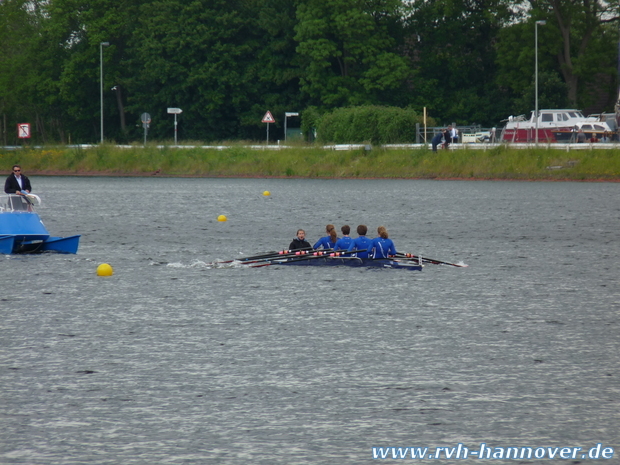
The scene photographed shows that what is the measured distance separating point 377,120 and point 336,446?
5376 cm

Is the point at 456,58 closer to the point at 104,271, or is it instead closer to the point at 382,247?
the point at 382,247

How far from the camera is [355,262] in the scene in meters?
22.9

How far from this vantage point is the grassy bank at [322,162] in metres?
53.2

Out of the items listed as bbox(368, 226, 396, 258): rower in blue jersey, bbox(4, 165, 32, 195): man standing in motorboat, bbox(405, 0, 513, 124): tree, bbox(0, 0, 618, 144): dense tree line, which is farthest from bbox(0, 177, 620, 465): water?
bbox(405, 0, 513, 124): tree

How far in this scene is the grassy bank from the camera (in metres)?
53.2

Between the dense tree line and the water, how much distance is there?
46.6 metres

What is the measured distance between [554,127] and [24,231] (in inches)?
1751

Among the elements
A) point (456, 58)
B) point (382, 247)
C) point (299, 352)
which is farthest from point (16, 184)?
point (456, 58)

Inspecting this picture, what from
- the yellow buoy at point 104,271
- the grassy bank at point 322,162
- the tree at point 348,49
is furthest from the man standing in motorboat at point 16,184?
the tree at point 348,49

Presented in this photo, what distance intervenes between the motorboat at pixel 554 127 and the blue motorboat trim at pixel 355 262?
126 ft

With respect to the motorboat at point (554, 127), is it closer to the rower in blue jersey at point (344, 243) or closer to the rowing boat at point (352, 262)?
the rowing boat at point (352, 262)

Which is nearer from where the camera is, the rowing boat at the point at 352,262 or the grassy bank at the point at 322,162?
the rowing boat at the point at 352,262

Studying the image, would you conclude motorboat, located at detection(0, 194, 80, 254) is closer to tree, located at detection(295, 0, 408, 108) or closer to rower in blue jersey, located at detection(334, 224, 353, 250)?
rower in blue jersey, located at detection(334, 224, 353, 250)

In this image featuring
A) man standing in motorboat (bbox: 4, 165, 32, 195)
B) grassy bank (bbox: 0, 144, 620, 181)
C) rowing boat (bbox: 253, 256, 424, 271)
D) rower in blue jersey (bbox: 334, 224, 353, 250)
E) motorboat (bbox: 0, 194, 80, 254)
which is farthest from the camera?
grassy bank (bbox: 0, 144, 620, 181)
